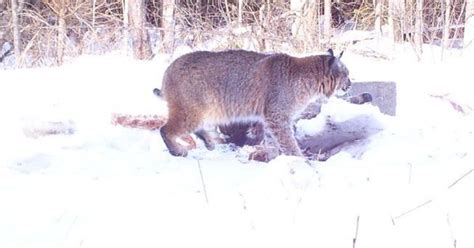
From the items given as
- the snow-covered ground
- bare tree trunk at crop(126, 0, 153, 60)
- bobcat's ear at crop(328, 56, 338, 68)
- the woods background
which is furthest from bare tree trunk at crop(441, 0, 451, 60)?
bobcat's ear at crop(328, 56, 338, 68)

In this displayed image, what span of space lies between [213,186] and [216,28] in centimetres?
678

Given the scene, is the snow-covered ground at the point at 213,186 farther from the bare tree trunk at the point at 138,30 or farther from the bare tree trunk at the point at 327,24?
the bare tree trunk at the point at 327,24

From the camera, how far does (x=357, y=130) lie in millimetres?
5742

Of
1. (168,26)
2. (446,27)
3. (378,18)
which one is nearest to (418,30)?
(446,27)

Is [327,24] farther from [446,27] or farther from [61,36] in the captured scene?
[61,36]

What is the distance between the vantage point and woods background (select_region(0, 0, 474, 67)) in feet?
32.3

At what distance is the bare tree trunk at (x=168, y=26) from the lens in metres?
10.4

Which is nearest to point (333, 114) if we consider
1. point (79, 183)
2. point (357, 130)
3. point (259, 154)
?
point (357, 130)

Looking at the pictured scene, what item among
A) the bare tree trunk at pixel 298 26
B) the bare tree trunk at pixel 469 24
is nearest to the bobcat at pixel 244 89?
the bare tree trunk at pixel 298 26

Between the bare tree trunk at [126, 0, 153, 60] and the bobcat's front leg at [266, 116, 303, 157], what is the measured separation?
5462 millimetres

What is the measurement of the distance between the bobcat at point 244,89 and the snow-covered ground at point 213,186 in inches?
10.6

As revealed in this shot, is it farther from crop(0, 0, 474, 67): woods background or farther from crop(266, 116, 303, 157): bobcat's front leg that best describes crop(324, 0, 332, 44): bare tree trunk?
crop(266, 116, 303, 157): bobcat's front leg

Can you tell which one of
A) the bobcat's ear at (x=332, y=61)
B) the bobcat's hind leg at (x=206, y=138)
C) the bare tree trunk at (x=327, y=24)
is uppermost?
the bobcat's ear at (x=332, y=61)

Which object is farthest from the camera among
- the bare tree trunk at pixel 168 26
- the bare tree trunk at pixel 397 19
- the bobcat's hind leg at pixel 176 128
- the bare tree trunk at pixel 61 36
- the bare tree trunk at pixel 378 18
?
the bare tree trunk at pixel 378 18
